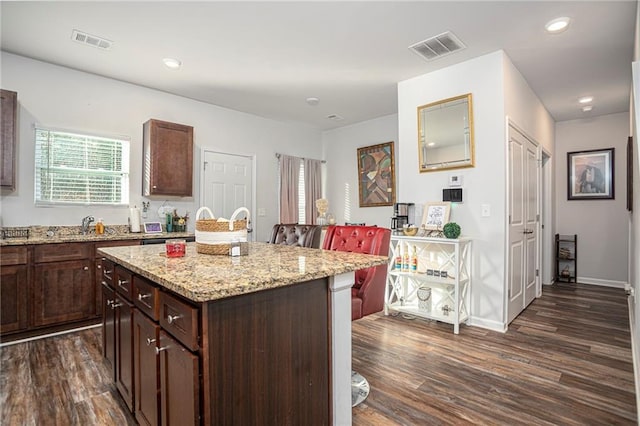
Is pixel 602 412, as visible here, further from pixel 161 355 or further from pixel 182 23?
pixel 182 23

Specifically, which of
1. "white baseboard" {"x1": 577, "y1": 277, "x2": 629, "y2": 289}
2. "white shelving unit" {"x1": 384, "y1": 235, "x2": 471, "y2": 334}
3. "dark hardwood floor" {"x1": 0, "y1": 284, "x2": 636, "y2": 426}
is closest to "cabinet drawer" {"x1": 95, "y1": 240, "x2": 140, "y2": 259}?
"dark hardwood floor" {"x1": 0, "y1": 284, "x2": 636, "y2": 426}

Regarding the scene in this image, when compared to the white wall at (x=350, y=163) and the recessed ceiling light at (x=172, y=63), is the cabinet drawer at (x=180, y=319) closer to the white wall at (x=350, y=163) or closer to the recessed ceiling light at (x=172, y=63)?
the recessed ceiling light at (x=172, y=63)

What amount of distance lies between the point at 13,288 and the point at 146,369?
2.42 m

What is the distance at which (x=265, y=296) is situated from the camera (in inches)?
48.3

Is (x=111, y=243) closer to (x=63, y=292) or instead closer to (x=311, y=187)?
(x=63, y=292)

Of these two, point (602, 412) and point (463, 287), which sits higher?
point (463, 287)

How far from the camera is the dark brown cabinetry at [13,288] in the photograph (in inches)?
111

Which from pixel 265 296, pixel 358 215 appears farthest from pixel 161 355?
pixel 358 215

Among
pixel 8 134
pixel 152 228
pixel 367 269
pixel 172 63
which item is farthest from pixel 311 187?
pixel 8 134

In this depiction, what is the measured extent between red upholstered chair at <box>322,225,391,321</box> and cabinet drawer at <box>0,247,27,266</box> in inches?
110

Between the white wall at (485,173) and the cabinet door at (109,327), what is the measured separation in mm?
3166

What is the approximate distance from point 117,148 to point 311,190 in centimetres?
325

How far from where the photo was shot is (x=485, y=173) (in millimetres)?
3246

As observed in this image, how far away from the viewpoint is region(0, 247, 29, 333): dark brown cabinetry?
111 inches
